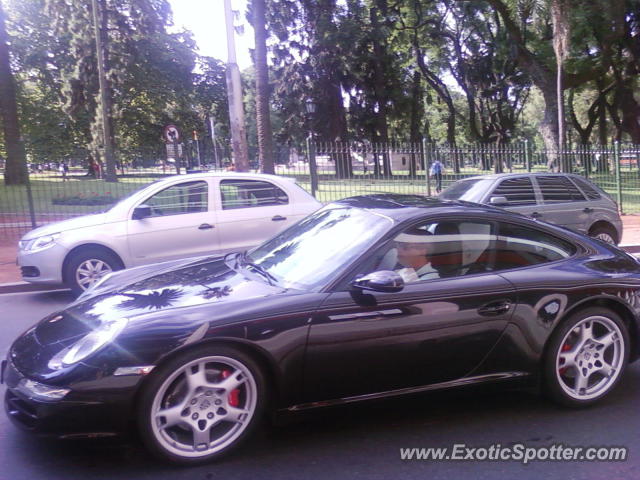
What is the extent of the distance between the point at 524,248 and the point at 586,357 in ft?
2.73

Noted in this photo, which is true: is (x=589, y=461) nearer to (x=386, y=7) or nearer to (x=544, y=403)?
(x=544, y=403)

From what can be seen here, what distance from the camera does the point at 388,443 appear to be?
3.41 meters

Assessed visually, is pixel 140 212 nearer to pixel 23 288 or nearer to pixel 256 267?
pixel 23 288

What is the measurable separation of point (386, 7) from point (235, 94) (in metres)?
25.3

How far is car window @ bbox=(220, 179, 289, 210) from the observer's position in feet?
26.4

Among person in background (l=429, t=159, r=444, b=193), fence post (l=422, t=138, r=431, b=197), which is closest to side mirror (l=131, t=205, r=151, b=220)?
fence post (l=422, t=138, r=431, b=197)

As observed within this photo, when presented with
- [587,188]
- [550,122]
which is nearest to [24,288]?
[587,188]

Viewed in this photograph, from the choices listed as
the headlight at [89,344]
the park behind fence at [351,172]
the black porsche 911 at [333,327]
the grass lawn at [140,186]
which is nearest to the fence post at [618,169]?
the park behind fence at [351,172]

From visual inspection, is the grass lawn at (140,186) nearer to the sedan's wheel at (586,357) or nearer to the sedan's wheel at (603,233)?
the sedan's wheel at (603,233)

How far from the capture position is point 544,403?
13.1 feet

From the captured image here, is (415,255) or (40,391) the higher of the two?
(415,255)

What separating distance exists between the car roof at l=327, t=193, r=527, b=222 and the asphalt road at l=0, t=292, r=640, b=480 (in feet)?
3.89

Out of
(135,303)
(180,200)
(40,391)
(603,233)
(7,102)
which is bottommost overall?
(603,233)

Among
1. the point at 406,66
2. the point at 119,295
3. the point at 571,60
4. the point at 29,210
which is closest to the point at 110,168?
the point at 29,210
